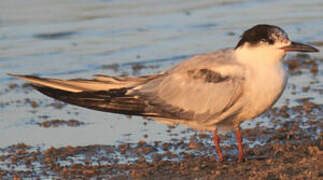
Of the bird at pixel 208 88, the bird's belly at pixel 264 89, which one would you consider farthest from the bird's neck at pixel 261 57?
the bird's belly at pixel 264 89

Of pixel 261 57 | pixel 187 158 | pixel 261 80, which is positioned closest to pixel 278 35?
pixel 261 57

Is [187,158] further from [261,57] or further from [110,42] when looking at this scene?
[110,42]

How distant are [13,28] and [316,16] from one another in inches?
174

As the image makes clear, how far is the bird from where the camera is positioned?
19.6 ft

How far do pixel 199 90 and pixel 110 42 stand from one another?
4.76 metres

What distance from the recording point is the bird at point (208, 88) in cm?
→ 598

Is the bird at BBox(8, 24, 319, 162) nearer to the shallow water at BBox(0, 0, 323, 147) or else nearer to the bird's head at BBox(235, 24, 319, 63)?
the bird's head at BBox(235, 24, 319, 63)

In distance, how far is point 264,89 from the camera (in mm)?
5910

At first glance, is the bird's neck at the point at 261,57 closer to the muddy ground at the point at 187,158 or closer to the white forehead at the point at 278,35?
the white forehead at the point at 278,35

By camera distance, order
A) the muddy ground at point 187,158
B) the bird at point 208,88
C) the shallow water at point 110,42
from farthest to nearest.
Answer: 1. the shallow water at point 110,42
2. the bird at point 208,88
3. the muddy ground at point 187,158

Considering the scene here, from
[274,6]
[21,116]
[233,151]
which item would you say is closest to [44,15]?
[274,6]

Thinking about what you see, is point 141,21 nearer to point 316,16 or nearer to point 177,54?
point 177,54

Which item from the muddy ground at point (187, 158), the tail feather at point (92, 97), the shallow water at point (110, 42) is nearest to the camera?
the muddy ground at point (187, 158)

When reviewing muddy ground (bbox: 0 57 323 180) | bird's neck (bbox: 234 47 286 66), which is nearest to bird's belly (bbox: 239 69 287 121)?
bird's neck (bbox: 234 47 286 66)
